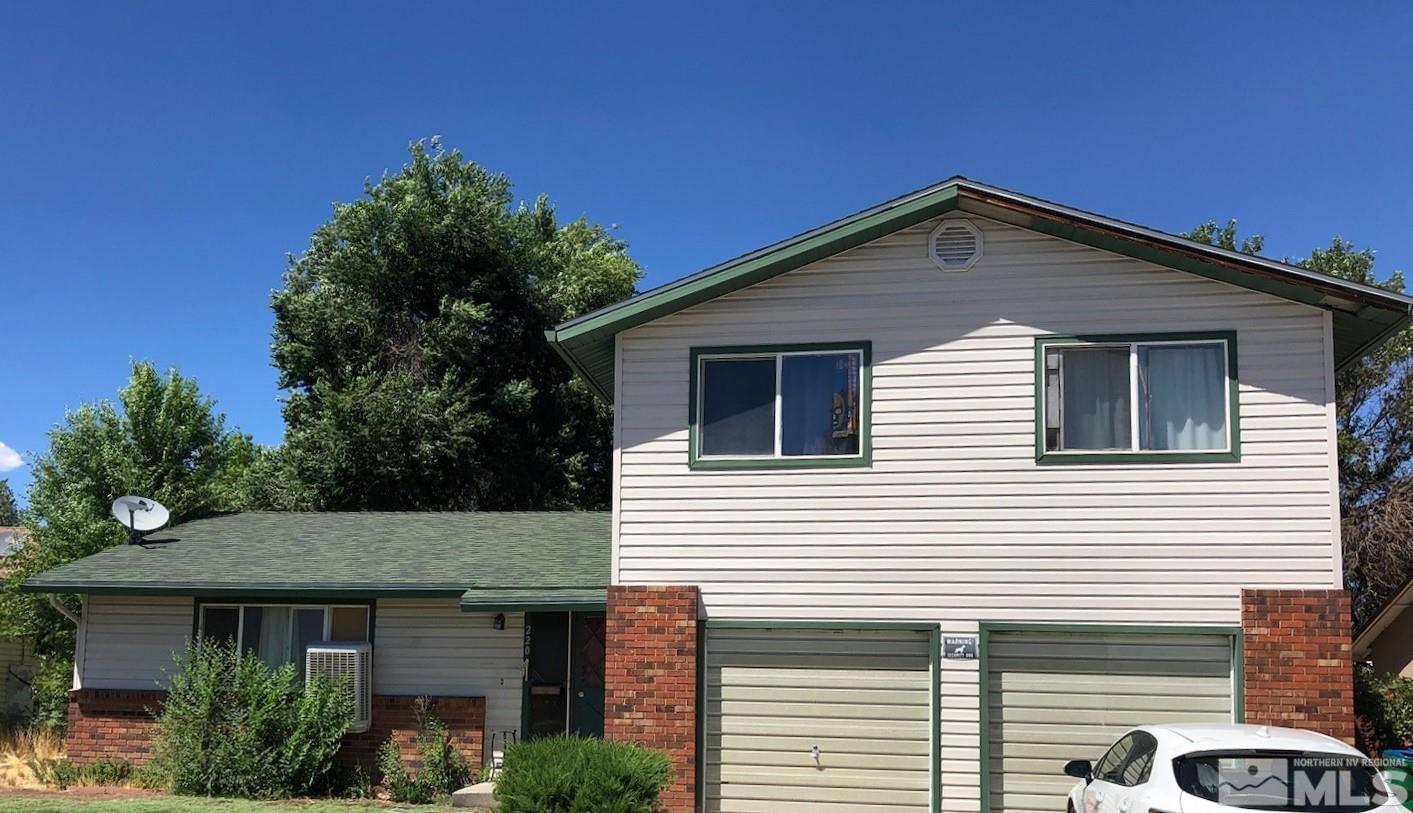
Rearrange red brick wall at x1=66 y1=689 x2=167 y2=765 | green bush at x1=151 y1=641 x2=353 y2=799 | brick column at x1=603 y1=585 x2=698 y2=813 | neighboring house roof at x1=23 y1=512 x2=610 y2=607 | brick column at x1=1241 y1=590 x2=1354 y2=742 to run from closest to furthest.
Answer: brick column at x1=1241 y1=590 x2=1354 y2=742 → brick column at x1=603 y1=585 x2=698 y2=813 → green bush at x1=151 y1=641 x2=353 y2=799 → neighboring house roof at x1=23 y1=512 x2=610 y2=607 → red brick wall at x1=66 y1=689 x2=167 y2=765

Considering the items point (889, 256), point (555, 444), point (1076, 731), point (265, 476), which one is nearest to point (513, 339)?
point (555, 444)

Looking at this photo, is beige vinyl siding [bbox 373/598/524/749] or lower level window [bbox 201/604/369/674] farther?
lower level window [bbox 201/604/369/674]

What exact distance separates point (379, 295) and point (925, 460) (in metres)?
19.4

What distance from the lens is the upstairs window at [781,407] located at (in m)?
12.1

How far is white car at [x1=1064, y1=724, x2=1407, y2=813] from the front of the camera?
7301mm

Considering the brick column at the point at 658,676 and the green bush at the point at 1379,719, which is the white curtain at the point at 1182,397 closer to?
the brick column at the point at 658,676

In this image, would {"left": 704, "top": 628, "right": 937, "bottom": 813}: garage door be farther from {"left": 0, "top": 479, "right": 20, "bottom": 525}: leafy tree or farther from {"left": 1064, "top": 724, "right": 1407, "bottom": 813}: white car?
{"left": 0, "top": 479, "right": 20, "bottom": 525}: leafy tree

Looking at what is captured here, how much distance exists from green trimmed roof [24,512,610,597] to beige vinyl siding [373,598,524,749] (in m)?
0.54

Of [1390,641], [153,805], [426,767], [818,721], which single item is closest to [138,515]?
[153,805]

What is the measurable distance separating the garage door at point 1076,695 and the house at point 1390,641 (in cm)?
736

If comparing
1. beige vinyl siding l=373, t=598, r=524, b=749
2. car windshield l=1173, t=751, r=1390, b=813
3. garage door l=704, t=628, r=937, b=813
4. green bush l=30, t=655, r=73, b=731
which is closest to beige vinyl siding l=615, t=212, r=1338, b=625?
garage door l=704, t=628, r=937, b=813

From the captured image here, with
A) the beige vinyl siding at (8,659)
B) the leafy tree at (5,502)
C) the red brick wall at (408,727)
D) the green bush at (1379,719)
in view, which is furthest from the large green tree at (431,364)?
the leafy tree at (5,502)

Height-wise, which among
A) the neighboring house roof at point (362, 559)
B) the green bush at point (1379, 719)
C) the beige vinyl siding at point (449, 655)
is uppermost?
the neighboring house roof at point (362, 559)

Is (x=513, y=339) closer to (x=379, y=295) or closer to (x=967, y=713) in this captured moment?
(x=379, y=295)
